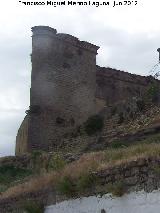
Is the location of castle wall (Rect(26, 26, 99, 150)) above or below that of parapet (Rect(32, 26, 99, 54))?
below

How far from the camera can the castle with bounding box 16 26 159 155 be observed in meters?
30.6

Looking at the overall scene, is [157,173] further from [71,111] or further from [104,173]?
[71,111]

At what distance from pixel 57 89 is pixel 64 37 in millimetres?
3073

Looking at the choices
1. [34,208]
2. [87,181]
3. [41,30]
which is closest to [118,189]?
[87,181]

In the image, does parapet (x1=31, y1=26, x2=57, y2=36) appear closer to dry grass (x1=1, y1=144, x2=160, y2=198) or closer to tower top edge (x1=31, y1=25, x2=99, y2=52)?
tower top edge (x1=31, y1=25, x2=99, y2=52)

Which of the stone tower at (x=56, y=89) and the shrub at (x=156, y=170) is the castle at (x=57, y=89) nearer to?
the stone tower at (x=56, y=89)

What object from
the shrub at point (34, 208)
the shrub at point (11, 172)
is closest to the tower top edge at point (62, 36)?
the shrub at point (11, 172)

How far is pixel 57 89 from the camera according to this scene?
3195 centimetres

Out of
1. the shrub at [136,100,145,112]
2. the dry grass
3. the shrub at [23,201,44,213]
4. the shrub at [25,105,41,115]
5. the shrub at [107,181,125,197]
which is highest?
the shrub at [25,105,41,115]

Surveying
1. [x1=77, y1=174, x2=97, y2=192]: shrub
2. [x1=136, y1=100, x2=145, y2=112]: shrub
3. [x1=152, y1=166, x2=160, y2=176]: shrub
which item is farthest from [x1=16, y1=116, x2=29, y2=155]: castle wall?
[x1=152, y1=166, x2=160, y2=176]: shrub

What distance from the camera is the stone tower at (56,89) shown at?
3056cm

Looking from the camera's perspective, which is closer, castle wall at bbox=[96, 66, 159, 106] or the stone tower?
the stone tower

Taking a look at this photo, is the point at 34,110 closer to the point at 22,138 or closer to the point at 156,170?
the point at 22,138

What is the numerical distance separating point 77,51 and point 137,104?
8673mm
